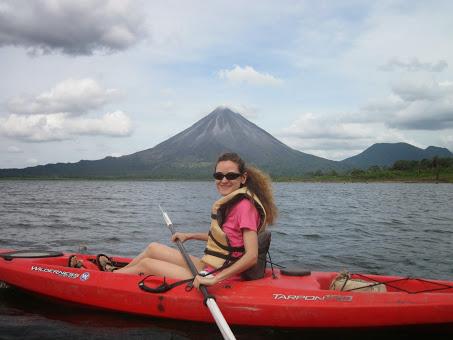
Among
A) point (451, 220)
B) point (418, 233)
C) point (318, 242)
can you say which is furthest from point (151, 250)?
point (451, 220)

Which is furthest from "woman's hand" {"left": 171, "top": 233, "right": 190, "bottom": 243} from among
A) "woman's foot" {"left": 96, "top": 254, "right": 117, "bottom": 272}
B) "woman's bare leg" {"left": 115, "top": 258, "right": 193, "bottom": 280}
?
"woman's foot" {"left": 96, "top": 254, "right": 117, "bottom": 272}

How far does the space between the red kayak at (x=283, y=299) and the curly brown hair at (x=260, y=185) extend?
0.97m

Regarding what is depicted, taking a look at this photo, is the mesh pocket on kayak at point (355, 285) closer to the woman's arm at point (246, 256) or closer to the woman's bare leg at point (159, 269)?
the woman's arm at point (246, 256)

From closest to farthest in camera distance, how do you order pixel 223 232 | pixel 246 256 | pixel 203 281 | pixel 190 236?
1. pixel 246 256
2. pixel 203 281
3. pixel 223 232
4. pixel 190 236

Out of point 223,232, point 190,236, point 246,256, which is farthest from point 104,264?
point 246,256

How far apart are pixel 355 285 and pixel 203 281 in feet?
6.93

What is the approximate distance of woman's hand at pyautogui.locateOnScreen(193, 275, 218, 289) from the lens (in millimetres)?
5160

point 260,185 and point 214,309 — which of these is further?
point 260,185

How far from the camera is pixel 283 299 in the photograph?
5.58 m

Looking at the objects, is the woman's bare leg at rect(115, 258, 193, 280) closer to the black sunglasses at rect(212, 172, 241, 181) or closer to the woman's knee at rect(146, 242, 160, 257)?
the woman's knee at rect(146, 242, 160, 257)

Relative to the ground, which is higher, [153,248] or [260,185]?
[260,185]

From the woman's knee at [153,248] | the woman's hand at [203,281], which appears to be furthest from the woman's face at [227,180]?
the woman's knee at [153,248]

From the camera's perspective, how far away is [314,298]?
5.58 m

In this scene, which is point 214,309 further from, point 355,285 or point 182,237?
point 355,285
